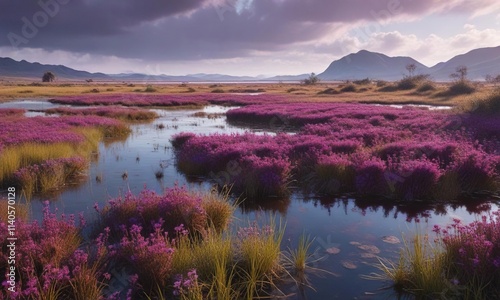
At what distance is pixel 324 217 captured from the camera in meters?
10.5

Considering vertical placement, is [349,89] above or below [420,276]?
above

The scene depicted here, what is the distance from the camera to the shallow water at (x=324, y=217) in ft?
22.7

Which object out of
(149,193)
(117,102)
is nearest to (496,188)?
(149,193)

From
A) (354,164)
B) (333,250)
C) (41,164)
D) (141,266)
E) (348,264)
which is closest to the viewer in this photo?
(141,266)

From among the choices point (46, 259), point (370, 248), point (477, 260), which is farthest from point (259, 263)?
point (46, 259)

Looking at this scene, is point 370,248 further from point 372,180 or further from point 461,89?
point 461,89

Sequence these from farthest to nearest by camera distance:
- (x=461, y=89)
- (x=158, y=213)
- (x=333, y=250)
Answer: (x=461, y=89), (x=158, y=213), (x=333, y=250)

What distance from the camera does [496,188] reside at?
1280 centimetres

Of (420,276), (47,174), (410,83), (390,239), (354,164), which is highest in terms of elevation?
(410,83)

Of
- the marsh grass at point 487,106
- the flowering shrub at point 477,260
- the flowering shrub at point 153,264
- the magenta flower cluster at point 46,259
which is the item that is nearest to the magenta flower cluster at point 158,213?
the magenta flower cluster at point 46,259

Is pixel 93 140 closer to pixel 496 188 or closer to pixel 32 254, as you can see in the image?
pixel 32 254

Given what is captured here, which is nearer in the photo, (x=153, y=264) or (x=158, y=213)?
(x=153, y=264)

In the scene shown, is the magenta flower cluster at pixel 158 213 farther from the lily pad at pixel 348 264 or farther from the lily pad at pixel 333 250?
the lily pad at pixel 348 264

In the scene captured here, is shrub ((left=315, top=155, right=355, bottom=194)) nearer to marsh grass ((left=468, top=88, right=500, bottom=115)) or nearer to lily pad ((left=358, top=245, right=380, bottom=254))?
lily pad ((left=358, top=245, right=380, bottom=254))
